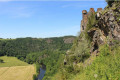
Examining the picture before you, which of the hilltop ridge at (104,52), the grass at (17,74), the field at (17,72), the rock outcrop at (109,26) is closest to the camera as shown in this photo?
the hilltop ridge at (104,52)

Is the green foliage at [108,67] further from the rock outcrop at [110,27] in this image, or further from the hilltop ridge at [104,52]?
the rock outcrop at [110,27]

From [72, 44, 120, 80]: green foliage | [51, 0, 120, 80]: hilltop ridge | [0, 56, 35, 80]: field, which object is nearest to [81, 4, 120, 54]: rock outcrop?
[51, 0, 120, 80]: hilltop ridge

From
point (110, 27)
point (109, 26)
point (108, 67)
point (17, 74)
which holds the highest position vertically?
point (109, 26)

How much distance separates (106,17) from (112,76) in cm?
983

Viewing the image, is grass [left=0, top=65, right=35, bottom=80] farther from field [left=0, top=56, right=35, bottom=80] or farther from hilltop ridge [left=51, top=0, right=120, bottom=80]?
hilltop ridge [left=51, top=0, right=120, bottom=80]

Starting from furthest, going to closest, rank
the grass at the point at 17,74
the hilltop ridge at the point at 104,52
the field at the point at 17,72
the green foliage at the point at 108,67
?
1. the field at the point at 17,72
2. the grass at the point at 17,74
3. the hilltop ridge at the point at 104,52
4. the green foliage at the point at 108,67

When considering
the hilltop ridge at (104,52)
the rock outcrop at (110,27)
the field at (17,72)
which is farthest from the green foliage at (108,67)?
the field at (17,72)

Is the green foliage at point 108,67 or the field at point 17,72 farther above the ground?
the green foliage at point 108,67

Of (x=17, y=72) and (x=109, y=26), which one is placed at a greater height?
(x=109, y=26)

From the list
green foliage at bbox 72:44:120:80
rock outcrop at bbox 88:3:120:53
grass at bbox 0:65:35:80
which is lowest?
grass at bbox 0:65:35:80

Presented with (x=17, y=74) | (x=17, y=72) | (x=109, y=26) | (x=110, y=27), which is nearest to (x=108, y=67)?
(x=110, y=27)

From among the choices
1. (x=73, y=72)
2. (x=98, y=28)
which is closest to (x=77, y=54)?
(x=73, y=72)

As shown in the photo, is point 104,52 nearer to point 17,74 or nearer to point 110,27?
→ point 110,27

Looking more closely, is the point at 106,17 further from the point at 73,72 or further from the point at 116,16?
the point at 73,72
